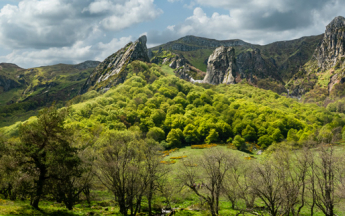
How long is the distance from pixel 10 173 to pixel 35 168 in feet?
6.82

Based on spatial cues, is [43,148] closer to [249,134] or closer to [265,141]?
[265,141]

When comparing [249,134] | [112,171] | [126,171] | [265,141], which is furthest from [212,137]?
[112,171]

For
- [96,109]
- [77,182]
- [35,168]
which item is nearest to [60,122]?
[35,168]

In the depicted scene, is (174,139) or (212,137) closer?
(174,139)

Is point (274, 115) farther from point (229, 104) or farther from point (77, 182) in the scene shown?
point (77, 182)

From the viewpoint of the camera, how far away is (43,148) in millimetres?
21266

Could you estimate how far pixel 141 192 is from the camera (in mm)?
30125

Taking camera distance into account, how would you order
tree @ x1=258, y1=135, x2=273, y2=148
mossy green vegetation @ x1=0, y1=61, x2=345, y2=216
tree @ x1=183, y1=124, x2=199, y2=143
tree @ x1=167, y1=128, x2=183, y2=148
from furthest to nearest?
tree @ x1=183, y1=124, x2=199, y2=143 → tree @ x1=167, y1=128, x2=183, y2=148 → tree @ x1=258, y1=135, x2=273, y2=148 → mossy green vegetation @ x1=0, y1=61, x2=345, y2=216

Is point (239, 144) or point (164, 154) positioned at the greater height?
point (239, 144)

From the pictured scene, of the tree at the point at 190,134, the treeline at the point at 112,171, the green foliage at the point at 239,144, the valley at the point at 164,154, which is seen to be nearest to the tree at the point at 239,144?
the green foliage at the point at 239,144

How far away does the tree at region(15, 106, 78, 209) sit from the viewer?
21.2 m

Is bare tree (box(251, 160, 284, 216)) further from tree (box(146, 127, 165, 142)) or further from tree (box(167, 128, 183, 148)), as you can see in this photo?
tree (box(146, 127, 165, 142))

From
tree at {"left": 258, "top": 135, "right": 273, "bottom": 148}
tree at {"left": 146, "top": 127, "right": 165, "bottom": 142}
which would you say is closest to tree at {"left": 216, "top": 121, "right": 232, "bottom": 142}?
tree at {"left": 258, "top": 135, "right": 273, "bottom": 148}

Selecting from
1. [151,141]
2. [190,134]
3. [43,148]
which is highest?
[43,148]
